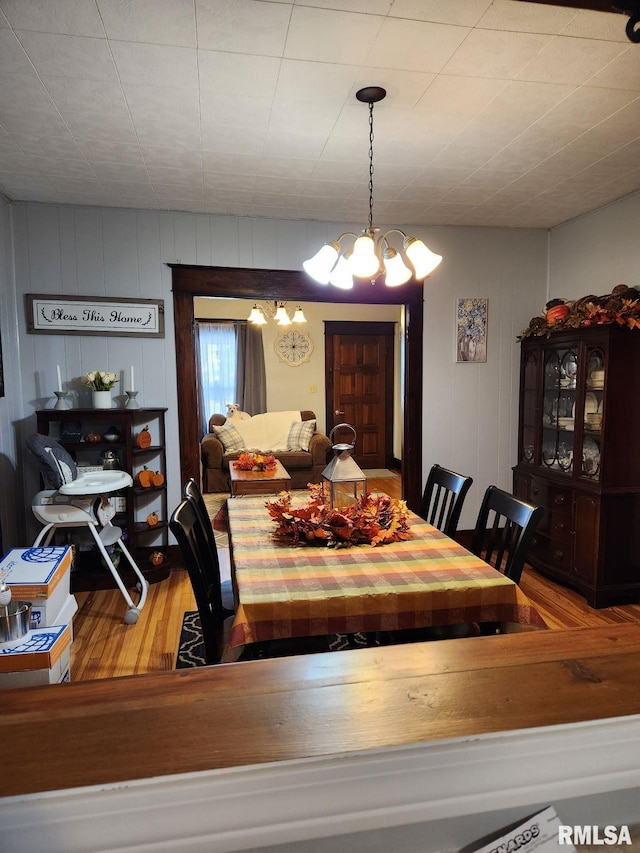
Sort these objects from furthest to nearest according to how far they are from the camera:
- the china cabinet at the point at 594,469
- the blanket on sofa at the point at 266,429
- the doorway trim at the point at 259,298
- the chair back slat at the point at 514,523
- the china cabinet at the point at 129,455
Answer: the blanket on sofa at the point at 266,429 → the doorway trim at the point at 259,298 → the china cabinet at the point at 129,455 → the china cabinet at the point at 594,469 → the chair back slat at the point at 514,523

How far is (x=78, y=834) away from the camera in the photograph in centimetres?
55

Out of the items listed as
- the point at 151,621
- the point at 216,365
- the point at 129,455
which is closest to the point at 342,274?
the point at 129,455

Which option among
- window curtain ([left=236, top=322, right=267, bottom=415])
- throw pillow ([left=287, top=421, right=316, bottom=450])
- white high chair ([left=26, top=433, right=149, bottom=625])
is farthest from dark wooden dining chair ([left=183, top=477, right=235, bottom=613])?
window curtain ([left=236, top=322, right=267, bottom=415])

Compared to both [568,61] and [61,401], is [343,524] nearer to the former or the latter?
[568,61]

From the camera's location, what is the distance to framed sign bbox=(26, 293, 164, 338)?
3.48 m

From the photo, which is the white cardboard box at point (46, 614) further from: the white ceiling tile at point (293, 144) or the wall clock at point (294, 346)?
the wall clock at point (294, 346)

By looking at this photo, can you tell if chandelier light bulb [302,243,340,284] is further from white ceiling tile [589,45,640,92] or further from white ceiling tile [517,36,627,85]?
white ceiling tile [589,45,640,92]

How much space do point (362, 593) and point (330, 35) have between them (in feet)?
6.04

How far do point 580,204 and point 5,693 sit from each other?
4.03 metres

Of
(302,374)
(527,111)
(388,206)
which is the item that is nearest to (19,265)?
(388,206)

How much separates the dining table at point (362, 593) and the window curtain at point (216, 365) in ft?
19.5

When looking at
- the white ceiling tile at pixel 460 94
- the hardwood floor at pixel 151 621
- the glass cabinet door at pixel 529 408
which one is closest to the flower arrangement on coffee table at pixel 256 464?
the hardwood floor at pixel 151 621

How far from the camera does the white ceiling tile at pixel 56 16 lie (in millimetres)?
1590

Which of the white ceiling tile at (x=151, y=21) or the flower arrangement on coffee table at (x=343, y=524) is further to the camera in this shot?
the flower arrangement on coffee table at (x=343, y=524)
